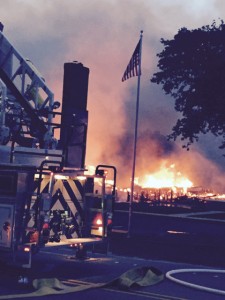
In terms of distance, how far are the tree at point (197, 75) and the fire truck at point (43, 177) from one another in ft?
59.3

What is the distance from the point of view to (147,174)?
77.9 m

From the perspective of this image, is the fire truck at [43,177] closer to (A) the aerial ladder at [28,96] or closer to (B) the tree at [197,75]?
(A) the aerial ladder at [28,96]

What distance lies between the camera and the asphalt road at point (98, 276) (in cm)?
965

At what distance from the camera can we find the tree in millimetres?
35188

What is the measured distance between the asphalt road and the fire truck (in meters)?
0.53

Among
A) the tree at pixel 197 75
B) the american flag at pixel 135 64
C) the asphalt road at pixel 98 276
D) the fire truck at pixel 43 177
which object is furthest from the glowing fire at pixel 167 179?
the asphalt road at pixel 98 276

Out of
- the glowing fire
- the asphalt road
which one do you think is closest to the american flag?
the asphalt road

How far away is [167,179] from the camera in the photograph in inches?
3027

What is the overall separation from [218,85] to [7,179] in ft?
85.6

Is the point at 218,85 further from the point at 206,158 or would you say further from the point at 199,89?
the point at 206,158

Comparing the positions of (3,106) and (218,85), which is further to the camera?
(218,85)

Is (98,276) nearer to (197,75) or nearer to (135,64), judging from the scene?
(135,64)

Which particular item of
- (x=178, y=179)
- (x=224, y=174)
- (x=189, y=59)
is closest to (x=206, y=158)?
(x=224, y=174)

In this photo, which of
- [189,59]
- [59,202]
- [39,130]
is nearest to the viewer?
[59,202]
